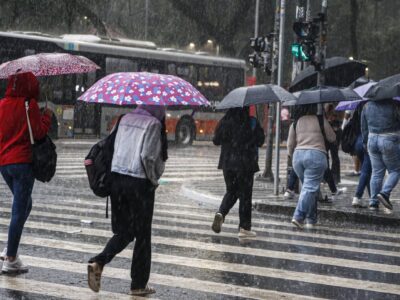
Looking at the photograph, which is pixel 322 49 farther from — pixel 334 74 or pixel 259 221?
pixel 259 221

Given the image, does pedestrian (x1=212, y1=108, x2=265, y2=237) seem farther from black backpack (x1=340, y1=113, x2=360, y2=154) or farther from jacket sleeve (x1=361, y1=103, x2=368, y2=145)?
black backpack (x1=340, y1=113, x2=360, y2=154)

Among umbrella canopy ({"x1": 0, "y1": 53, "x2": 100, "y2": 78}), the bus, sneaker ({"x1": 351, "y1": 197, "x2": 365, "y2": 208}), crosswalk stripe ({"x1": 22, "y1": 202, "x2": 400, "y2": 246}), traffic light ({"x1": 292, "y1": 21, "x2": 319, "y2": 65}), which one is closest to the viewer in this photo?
umbrella canopy ({"x1": 0, "y1": 53, "x2": 100, "y2": 78})

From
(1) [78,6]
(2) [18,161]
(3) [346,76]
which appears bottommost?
(2) [18,161]

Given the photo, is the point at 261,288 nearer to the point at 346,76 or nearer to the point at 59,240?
the point at 59,240

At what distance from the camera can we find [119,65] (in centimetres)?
3111

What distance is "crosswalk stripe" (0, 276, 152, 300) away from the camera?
283 inches

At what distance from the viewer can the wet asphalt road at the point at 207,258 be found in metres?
7.58

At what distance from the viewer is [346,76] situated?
1562 centimetres

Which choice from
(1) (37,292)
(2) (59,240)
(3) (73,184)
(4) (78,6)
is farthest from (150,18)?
(1) (37,292)

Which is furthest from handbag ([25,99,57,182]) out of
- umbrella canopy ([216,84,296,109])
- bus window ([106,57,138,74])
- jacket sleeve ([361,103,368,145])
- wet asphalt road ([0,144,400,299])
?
bus window ([106,57,138,74])

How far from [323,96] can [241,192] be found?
2.06 metres

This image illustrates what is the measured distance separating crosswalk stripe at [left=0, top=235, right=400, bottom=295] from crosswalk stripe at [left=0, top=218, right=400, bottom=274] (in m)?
0.72

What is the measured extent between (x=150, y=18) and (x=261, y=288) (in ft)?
128

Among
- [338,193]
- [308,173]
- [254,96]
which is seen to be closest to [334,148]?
[338,193]
